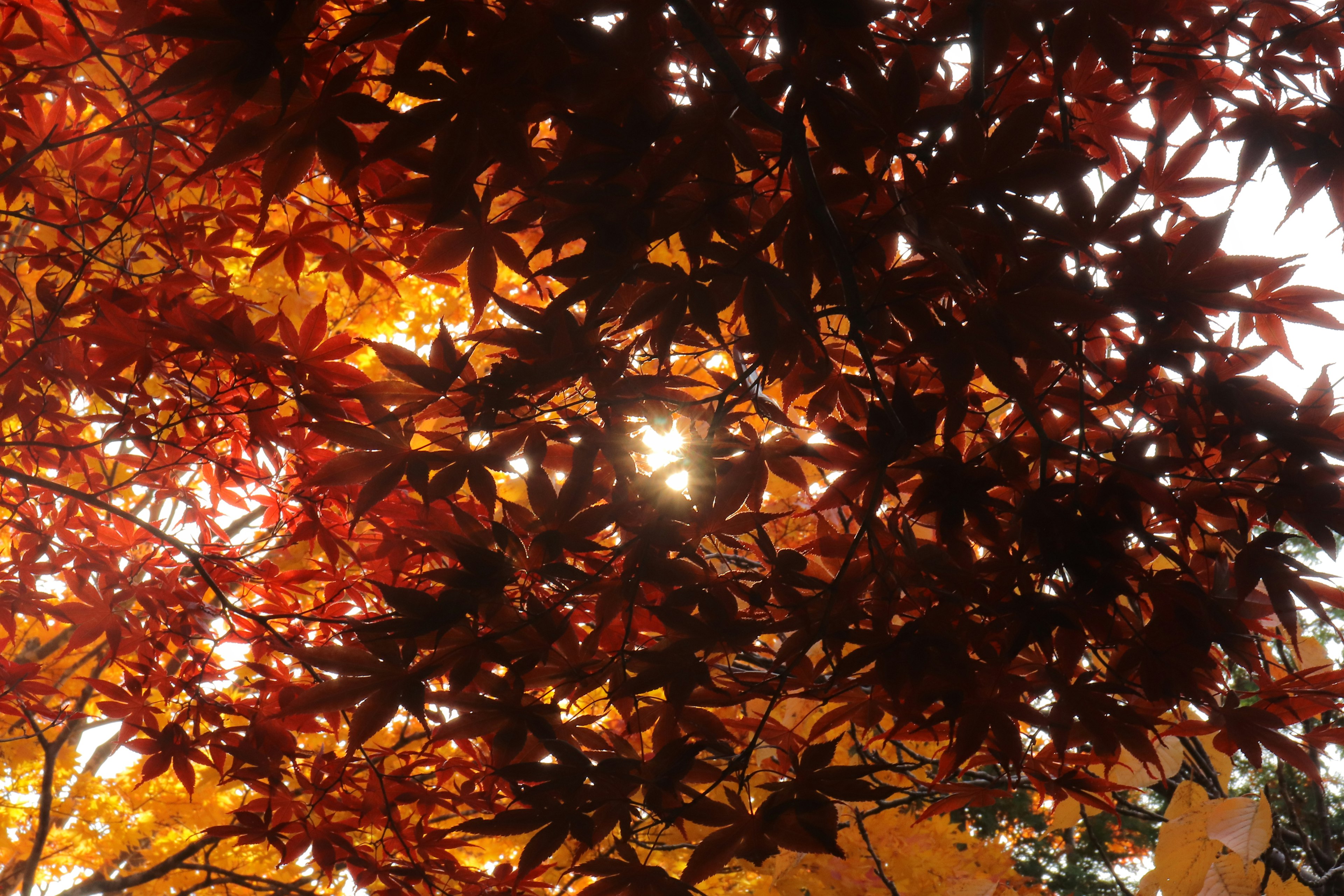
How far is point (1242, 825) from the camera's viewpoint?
5.27 feet

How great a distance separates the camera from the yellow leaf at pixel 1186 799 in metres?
1.77

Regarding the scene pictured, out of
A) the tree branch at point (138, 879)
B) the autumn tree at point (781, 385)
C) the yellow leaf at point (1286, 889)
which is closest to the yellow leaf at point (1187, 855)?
the autumn tree at point (781, 385)

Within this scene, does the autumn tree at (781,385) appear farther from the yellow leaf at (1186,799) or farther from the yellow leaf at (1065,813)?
the yellow leaf at (1065,813)

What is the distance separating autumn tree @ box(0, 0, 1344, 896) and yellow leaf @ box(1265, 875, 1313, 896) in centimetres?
7

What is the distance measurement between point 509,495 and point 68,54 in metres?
1.88

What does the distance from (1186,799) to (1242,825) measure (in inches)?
8.2

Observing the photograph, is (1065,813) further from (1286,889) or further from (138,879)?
(138,879)

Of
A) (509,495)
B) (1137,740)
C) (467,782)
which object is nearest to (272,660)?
(467,782)

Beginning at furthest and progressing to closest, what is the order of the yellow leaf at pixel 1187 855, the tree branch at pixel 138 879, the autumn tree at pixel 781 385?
1. the tree branch at pixel 138 879
2. the yellow leaf at pixel 1187 855
3. the autumn tree at pixel 781 385

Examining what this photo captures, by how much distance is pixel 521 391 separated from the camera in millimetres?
1080

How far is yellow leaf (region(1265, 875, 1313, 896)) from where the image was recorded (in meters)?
1.75

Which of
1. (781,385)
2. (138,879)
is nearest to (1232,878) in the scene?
(781,385)

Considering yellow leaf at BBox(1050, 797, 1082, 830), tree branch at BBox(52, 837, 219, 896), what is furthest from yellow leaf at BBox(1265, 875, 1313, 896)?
tree branch at BBox(52, 837, 219, 896)

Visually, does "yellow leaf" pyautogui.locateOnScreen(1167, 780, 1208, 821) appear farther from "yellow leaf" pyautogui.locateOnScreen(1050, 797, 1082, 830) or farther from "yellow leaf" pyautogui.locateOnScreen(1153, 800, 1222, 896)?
"yellow leaf" pyautogui.locateOnScreen(1050, 797, 1082, 830)
